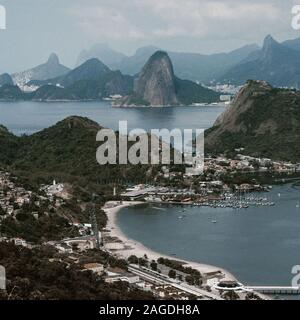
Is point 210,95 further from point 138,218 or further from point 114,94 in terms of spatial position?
point 138,218

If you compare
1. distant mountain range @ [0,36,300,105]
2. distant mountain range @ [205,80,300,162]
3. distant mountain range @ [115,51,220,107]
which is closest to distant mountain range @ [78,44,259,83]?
distant mountain range @ [0,36,300,105]

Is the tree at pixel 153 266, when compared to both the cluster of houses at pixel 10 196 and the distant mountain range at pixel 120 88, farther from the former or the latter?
the distant mountain range at pixel 120 88

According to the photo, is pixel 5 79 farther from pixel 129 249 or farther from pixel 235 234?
pixel 129 249

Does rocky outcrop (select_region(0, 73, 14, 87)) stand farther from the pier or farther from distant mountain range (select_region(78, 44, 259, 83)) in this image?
the pier

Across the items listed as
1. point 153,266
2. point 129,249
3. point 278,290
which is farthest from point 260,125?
point 278,290

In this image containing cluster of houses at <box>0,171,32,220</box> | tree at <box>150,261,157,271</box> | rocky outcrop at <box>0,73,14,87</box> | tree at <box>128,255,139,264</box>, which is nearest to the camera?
tree at <box>150,261,157,271</box>
